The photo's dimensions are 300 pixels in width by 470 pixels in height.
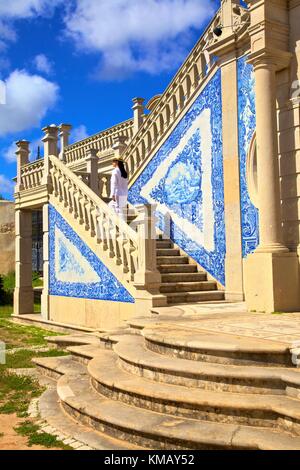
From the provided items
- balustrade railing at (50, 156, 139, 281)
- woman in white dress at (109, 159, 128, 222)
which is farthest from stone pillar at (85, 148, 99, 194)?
woman in white dress at (109, 159, 128, 222)

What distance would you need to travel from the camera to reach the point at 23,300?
47.7 feet

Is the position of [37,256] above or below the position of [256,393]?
above

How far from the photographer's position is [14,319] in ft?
46.4

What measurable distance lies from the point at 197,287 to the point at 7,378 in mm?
4062

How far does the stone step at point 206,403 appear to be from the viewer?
372 cm

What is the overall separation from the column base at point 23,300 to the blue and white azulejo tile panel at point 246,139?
25.3ft

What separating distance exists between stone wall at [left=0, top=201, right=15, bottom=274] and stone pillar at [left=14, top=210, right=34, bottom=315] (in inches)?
340

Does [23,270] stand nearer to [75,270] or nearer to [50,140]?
[75,270]

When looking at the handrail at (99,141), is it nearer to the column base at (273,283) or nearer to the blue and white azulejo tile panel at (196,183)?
the blue and white azulejo tile panel at (196,183)

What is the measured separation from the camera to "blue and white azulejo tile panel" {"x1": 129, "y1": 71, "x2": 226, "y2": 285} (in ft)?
32.2

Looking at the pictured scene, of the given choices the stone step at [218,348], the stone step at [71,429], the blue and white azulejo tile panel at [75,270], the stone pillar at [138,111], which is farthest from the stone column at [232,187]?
the stone pillar at [138,111]

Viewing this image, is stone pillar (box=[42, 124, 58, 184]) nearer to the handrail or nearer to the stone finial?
the stone finial
